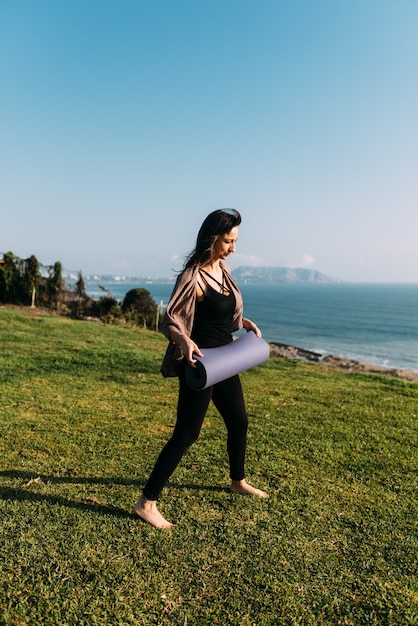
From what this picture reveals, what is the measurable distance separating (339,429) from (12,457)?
3827mm

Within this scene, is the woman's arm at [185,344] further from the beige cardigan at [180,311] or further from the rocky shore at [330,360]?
the rocky shore at [330,360]

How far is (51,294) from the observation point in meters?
23.6

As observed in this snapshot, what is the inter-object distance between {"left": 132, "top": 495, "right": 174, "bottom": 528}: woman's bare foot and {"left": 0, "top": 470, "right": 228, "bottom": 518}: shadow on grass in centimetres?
12

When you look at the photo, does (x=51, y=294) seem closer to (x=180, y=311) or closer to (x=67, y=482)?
(x=67, y=482)

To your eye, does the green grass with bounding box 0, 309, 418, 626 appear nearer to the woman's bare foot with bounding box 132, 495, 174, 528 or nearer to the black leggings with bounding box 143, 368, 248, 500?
the woman's bare foot with bounding box 132, 495, 174, 528

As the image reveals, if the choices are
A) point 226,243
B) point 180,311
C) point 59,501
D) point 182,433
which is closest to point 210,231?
point 226,243

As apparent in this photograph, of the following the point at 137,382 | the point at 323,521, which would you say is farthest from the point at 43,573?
the point at 137,382

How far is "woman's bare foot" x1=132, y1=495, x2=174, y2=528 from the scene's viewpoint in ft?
10.4

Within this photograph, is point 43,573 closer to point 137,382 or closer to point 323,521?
point 323,521

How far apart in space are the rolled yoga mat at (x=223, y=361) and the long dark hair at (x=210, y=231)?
647mm

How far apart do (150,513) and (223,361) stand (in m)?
1.18

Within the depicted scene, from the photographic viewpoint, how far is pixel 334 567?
9.28ft

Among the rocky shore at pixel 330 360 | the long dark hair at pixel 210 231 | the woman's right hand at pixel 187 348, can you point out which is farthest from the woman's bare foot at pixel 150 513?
the rocky shore at pixel 330 360

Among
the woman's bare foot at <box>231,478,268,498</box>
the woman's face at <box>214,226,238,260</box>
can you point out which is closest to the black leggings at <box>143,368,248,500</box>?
the woman's bare foot at <box>231,478,268,498</box>
